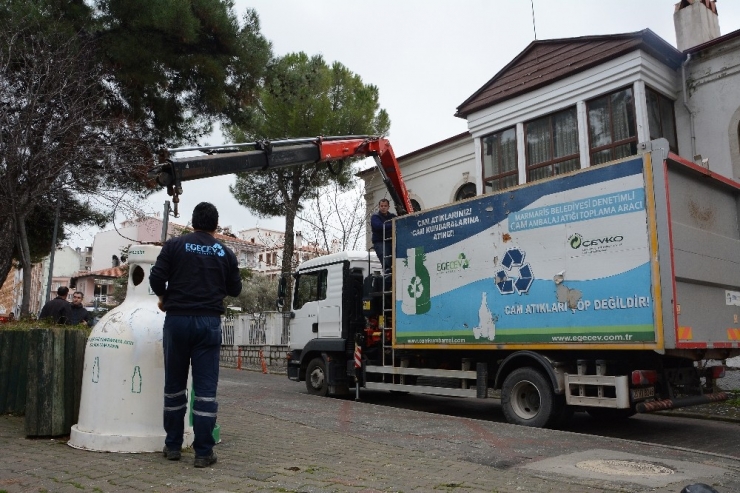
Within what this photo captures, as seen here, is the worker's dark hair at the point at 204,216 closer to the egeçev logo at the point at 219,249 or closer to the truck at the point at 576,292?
the egeçev logo at the point at 219,249

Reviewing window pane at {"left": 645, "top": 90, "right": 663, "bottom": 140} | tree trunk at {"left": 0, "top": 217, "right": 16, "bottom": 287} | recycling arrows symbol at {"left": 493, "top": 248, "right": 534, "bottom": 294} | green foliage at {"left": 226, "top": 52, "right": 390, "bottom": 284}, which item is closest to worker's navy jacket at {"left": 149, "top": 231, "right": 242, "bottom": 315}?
recycling arrows symbol at {"left": 493, "top": 248, "right": 534, "bottom": 294}

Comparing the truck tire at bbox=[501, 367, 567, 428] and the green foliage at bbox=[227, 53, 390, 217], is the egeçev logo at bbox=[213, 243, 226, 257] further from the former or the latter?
the green foliage at bbox=[227, 53, 390, 217]

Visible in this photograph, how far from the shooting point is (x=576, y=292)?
7469 millimetres

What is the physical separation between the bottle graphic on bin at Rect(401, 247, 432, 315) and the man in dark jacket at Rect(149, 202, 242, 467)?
5204 millimetres

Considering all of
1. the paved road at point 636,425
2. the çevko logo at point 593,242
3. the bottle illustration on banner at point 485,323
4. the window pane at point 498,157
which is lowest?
the paved road at point 636,425

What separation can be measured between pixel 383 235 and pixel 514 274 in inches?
121

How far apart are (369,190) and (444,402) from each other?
12.4 m

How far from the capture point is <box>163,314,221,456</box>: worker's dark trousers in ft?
15.0

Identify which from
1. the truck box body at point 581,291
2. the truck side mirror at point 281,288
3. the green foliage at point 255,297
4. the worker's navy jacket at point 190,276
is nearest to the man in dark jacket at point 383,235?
the truck box body at point 581,291

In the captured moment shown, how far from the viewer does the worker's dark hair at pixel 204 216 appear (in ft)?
16.2

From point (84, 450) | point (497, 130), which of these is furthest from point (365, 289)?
point (497, 130)

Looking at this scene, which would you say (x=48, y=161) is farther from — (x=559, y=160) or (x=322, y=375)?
(x=559, y=160)

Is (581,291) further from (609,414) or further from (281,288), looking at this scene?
(281,288)

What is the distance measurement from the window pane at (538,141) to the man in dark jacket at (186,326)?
40.5 ft
